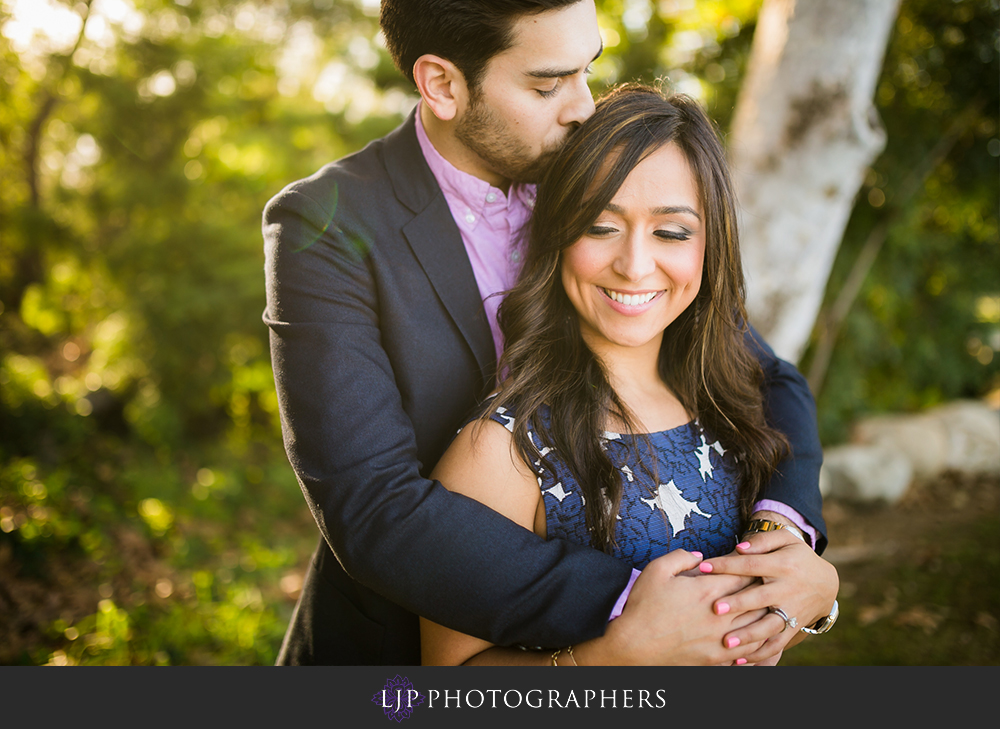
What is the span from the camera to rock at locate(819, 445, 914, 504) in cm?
586

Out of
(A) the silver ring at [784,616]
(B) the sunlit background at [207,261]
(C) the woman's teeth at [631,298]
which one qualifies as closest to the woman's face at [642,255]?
(C) the woman's teeth at [631,298]

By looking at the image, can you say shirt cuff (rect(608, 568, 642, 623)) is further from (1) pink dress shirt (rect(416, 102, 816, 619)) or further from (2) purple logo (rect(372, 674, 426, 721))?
(1) pink dress shirt (rect(416, 102, 816, 619))

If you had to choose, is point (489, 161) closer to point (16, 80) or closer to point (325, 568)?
point (325, 568)

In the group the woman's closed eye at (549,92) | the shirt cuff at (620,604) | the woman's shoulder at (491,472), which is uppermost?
the woman's closed eye at (549,92)

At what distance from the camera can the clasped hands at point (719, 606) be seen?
4.35 feet

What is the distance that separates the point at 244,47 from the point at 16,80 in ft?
6.88

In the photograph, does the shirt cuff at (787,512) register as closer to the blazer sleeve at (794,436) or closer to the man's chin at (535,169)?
the blazer sleeve at (794,436)

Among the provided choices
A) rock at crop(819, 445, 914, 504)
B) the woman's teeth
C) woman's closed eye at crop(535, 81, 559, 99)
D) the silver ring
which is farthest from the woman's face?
rock at crop(819, 445, 914, 504)

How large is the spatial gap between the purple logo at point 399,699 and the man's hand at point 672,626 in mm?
499

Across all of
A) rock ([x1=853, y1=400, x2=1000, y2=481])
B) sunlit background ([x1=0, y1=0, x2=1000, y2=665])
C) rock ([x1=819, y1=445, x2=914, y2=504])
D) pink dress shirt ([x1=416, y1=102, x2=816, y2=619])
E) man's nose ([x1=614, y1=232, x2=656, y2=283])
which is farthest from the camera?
rock ([x1=853, y1=400, x2=1000, y2=481])

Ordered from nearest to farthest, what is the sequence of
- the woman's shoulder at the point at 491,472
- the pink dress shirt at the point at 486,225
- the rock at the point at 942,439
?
1. the woman's shoulder at the point at 491,472
2. the pink dress shirt at the point at 486,225
3. the rock at the point at 942,439

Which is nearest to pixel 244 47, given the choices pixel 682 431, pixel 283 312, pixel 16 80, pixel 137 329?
pixel 16 80

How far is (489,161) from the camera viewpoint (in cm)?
189

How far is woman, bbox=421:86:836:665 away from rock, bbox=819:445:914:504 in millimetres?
4720
